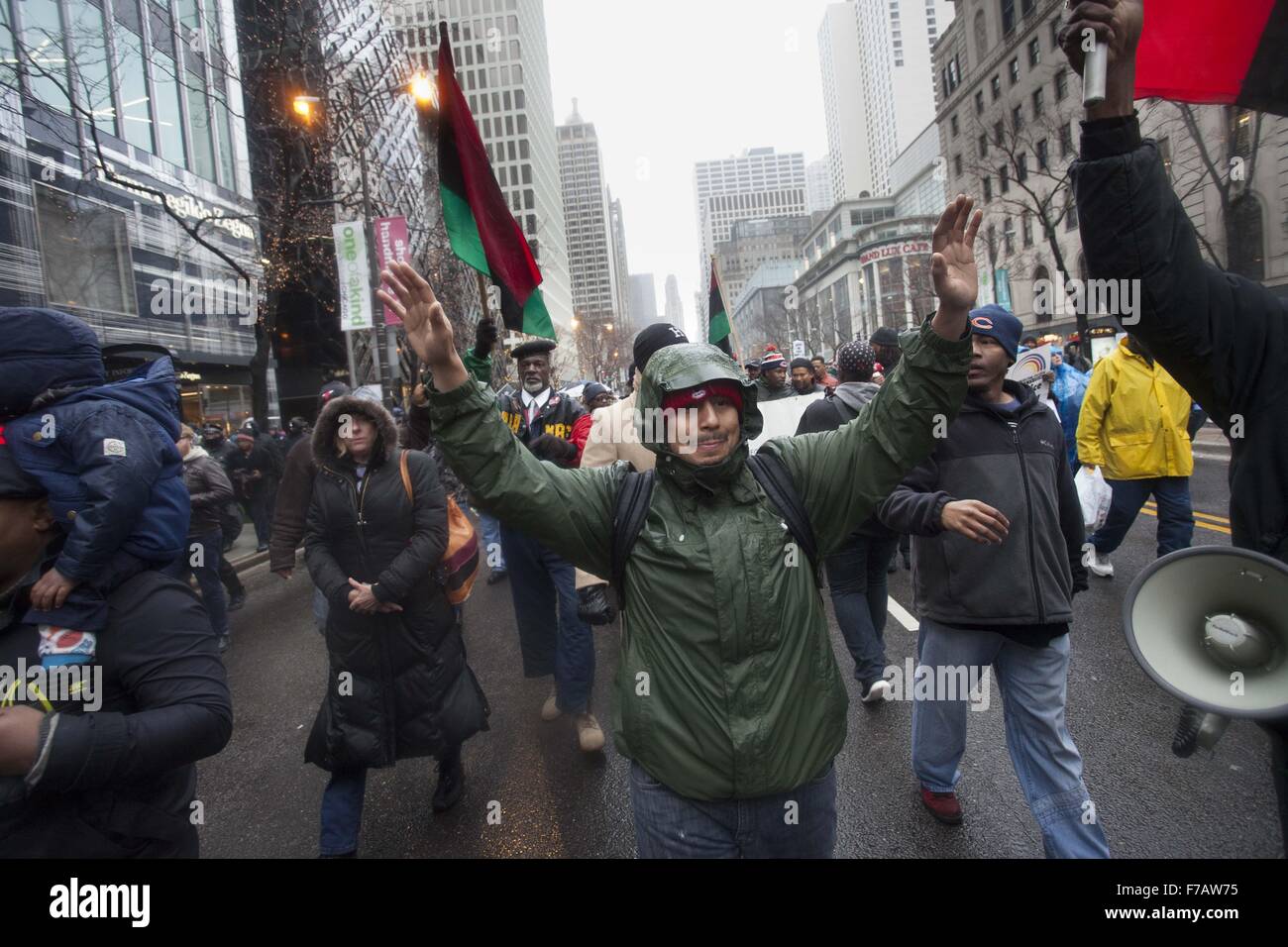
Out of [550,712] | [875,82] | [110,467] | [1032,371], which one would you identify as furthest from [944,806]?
[875,82]

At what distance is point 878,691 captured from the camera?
4.10m

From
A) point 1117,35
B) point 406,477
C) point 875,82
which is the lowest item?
point 406,477

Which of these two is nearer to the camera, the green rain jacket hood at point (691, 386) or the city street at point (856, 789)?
the green rain jacket hood at point (691, 386)

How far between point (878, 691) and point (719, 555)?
2809 millimetres

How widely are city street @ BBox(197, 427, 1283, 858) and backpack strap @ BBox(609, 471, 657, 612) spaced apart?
1.70 m

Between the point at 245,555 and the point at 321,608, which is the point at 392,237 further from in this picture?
the point at 321,608

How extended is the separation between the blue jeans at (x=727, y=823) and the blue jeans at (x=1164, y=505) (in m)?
4.60

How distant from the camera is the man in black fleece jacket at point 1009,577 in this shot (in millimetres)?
2477

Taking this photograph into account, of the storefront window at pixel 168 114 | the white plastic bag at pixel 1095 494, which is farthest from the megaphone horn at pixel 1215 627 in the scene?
the storefront window at pixel 168 114

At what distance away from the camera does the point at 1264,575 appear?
1447mm

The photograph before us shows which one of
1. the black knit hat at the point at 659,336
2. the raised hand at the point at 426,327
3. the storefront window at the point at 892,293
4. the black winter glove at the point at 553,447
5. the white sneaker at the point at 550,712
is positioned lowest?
the white sneaker at the point at 550,712

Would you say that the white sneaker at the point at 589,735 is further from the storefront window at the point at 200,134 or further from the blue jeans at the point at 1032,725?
the storefront window at the point at 200,134

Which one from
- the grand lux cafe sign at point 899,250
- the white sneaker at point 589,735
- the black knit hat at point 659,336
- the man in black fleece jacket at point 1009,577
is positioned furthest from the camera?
the grand lux cafe sign at point 899,250

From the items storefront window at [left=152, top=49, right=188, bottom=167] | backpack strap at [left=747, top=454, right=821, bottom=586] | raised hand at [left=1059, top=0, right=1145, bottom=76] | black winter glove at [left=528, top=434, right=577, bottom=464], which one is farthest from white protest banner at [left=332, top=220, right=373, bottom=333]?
raised hand at [left=1059, top=0, right=1145, bottom=76]
